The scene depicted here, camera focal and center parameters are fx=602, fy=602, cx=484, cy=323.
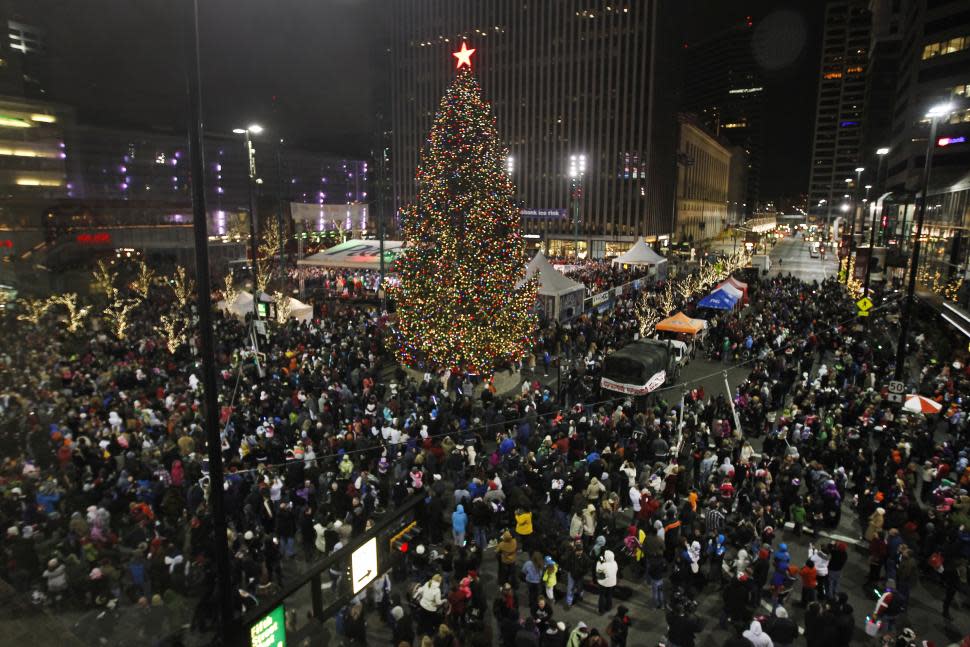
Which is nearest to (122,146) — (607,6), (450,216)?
(607,6)

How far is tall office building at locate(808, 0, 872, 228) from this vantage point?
177 meters

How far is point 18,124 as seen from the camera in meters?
63.7

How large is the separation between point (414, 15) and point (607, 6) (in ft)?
86.2

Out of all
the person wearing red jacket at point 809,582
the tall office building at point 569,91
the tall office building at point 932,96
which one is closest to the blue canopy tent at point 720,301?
the tall office building at point 932,96

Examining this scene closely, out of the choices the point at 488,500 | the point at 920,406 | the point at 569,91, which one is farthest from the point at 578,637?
the point at 569,91

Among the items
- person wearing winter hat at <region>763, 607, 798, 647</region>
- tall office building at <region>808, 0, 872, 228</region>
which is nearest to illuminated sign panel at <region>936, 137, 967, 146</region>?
person wearing winter hat at <region>763, 607, 798, 647</region>

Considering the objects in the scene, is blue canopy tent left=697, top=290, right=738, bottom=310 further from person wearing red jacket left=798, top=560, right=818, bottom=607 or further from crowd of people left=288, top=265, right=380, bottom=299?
person wearing red jacket left=798, top=560, right=818, bottom=607

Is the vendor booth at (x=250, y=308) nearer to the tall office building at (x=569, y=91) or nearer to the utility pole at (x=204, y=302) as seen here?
the utility pole at (x=204, y=302)

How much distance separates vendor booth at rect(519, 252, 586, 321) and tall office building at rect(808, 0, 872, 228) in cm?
17366

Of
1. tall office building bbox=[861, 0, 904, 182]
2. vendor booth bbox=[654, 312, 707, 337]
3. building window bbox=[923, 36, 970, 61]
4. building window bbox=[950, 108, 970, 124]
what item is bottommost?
vendor booth bbox=[654, 312, 707, 337]

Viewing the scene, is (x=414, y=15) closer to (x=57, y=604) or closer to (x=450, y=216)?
(x=450, y=216)

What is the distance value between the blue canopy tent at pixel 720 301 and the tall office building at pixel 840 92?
169 meters

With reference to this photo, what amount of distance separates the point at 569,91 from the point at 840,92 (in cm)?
15083

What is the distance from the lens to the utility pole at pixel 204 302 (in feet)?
15.7
